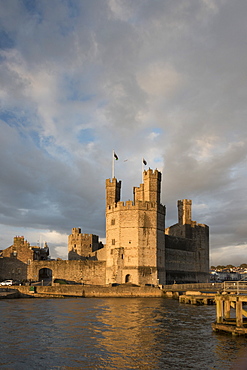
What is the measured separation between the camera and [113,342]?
79.1ft

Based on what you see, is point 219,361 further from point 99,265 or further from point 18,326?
point 99,265

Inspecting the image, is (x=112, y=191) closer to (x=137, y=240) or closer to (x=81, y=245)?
(x=137, y=240)

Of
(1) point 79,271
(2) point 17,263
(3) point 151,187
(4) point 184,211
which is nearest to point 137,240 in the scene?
(3) point 151,187

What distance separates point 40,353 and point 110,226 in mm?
47564

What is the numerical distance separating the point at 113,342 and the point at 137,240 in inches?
1622

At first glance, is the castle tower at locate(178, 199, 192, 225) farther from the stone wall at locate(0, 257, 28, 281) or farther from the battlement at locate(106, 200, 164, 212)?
the stone wall at locate(0, 257, 28, 281)

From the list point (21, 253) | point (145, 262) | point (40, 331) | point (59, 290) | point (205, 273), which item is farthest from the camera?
point (205, 273)

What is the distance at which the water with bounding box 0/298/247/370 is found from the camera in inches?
773

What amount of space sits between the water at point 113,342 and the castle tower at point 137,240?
28.3 metres

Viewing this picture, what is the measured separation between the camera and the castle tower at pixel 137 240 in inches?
2549

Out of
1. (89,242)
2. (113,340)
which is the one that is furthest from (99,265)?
(113,340)

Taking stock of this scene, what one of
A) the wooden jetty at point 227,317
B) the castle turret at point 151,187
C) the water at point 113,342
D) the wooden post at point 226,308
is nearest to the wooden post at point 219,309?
the wooden jetty at point 227,317

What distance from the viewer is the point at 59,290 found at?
57.8 meters

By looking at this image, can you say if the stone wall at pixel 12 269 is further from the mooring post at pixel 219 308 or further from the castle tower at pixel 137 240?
the mooring post at pixel 219 308
